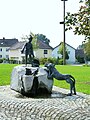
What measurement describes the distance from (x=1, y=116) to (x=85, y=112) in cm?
226

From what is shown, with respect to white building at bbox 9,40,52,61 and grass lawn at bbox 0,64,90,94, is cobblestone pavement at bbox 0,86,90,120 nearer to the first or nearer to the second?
grass lawn at bbox 0,64,90,94

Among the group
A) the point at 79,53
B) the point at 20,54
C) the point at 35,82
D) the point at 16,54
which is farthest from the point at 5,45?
the point at 35,82

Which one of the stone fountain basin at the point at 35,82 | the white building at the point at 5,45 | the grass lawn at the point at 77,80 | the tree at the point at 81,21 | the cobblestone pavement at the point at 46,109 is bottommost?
the cobblestone pavement at the point at 46,109

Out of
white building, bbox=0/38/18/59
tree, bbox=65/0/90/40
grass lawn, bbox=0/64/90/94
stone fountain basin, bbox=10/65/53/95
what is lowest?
grass lawn, bbox=0/64/90/94

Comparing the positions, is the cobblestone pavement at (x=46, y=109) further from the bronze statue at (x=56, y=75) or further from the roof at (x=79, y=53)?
the roof at (x=79, y=53)

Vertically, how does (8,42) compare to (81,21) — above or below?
above

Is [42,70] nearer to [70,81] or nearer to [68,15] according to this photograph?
[70,81]

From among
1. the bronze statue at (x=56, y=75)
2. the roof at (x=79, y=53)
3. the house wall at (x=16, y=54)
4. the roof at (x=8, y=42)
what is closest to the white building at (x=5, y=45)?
the roof at (x=8, y=42)

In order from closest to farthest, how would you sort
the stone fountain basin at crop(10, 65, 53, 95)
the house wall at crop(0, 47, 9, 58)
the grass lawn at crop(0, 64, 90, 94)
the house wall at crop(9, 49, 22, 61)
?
1. the stone fountain basin at crop(10, 65, 53, 95)
2. the grass lawn at crop(0, 64, 90, 94)
3. the house wall at crop(9, 49, 22, 61)
4. the house wall at crop(0, 47, 9, 58)


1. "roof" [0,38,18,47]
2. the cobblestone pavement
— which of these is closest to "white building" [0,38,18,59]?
"roof" [0,38,18,47]

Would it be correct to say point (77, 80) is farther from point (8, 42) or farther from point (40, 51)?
point (8, 42)

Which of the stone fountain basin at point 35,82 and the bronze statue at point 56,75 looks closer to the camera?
the bronze statue at point 56,75

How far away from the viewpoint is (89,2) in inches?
365

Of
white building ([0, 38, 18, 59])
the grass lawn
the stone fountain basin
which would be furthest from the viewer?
white building ([0, 38, 18, 59])
